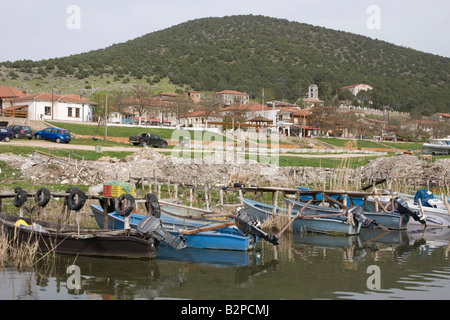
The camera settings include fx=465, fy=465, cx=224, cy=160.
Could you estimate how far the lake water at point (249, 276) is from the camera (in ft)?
41.8

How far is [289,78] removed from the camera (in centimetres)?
19100

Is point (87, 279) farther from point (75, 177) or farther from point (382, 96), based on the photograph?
point (382, 96)

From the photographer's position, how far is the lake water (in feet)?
41.8

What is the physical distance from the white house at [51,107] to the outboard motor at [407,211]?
5224 cm

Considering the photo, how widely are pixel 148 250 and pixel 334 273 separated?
626cm

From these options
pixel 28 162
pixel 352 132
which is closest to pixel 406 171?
pixel 28 162

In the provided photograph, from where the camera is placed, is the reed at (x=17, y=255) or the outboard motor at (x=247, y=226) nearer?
the reed at (x=17, y=255)
